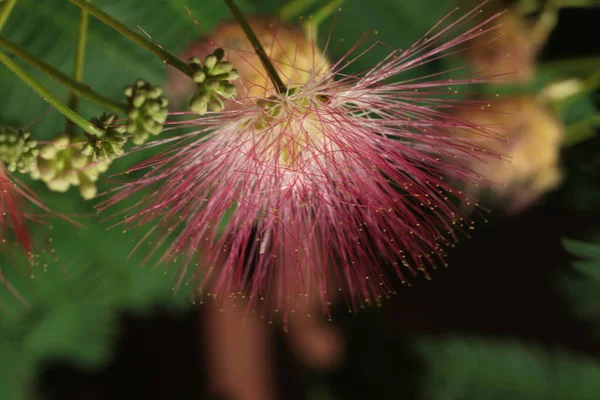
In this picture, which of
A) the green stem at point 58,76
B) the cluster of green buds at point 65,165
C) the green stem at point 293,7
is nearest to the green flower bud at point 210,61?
the green stem at point 58,76

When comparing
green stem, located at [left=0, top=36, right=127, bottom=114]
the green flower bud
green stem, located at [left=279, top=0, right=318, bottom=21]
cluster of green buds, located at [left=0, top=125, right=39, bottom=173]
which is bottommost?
cluster of green buds, located at [left=0, top=125, right=39, bottom=173]

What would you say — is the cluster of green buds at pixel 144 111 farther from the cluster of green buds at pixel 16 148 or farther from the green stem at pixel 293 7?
the green stem at pixel 293 7

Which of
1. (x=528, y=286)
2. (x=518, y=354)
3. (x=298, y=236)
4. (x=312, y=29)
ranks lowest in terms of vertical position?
(x=298, y=236)

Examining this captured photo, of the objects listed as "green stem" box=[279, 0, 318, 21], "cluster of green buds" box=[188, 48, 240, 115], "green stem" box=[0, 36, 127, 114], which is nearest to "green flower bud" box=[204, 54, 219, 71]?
"cluster of green buds" box=[188, 48, 240, 115]

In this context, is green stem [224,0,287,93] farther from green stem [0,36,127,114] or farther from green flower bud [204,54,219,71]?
green stem [0,36,127,114]

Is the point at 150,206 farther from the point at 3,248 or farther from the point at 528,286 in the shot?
the point at 528,286

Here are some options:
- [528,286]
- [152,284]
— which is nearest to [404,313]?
[528,286]

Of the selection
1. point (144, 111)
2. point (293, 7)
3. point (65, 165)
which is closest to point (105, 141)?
point (144, 111)
